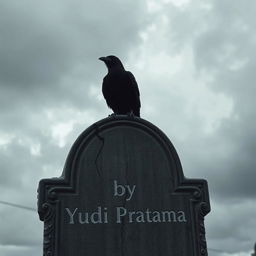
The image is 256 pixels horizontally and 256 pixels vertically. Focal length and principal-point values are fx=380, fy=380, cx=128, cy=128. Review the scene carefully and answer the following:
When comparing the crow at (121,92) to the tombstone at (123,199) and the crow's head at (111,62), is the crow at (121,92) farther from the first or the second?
the tombstone at (123,199)

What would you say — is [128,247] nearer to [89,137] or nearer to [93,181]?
[93,181]

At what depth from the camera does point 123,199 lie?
4625 millimetres

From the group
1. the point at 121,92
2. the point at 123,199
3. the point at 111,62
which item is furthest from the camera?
the point at 111,62

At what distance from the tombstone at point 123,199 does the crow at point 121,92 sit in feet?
2.47

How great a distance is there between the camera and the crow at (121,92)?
5.73 metres

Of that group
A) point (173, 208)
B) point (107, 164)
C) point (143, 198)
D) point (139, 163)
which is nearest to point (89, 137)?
point (107, 164)

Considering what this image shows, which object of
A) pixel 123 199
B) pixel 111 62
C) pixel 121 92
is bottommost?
pixel 123 199

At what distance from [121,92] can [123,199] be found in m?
1.77

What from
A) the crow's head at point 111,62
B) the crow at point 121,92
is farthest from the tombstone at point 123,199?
the crow's head at point 111,62

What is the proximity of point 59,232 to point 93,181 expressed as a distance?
2.35 ft

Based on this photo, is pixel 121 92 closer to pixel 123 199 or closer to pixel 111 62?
pixel 111 62

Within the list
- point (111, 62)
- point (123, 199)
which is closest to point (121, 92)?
point (111, 62)

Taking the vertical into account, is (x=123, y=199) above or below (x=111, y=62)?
below

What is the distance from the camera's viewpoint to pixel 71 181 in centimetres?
461
